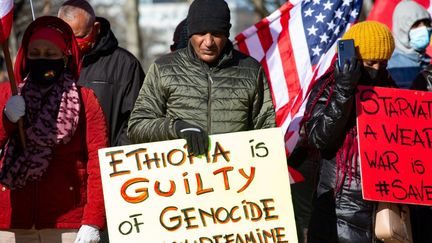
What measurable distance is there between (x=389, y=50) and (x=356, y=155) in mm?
632

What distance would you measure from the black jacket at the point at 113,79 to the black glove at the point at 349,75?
174 cm

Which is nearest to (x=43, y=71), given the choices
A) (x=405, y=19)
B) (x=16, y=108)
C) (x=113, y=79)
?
(x=16, y=108)

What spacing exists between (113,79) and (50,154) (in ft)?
5.36

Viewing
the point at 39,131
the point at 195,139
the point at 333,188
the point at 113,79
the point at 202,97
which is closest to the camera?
the point at 195,139

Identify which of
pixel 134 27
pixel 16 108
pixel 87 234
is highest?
pixel 134 27

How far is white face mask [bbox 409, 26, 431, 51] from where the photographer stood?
940 cm

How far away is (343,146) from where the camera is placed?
6.53 meters

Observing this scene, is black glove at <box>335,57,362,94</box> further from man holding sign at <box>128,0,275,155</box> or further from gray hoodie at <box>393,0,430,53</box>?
gray hoodie at <box>393,0,430,53</box>

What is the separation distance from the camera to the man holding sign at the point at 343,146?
6.45 m

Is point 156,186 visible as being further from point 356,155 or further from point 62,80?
point 356,155

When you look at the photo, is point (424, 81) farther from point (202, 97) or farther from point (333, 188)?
point (202, 97)

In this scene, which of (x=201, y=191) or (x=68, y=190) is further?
(x=68, y=190)

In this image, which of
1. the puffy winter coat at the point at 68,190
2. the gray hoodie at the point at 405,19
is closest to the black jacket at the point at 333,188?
the puffy winter coat at the point at 68,190

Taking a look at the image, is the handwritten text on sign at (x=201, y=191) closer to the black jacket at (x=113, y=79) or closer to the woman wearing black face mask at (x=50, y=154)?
the woman wearing black face mask at (x=50, y=154)
